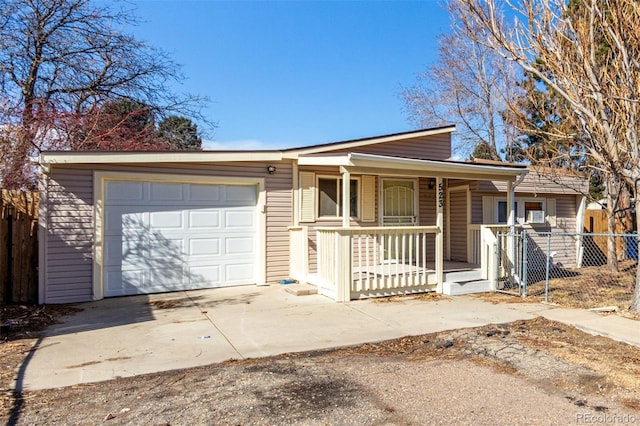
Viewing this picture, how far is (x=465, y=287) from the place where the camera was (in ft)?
26.2

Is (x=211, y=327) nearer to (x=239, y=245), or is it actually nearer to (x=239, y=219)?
(x=239, y=245)

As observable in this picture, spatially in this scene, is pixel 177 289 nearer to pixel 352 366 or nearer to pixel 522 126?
pixel 352 366

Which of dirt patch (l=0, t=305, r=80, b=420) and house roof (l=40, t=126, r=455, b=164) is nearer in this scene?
dirt patch (l=0, t=305, r=80, b=420)

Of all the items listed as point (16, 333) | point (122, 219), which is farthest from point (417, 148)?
point (16, 333)

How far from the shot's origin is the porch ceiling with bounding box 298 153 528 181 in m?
7.24

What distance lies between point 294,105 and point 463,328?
12.2 m

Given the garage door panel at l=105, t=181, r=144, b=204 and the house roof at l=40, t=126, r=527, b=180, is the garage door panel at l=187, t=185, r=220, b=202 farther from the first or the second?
the garage door panel at l=105, t=181, r=144, b=204

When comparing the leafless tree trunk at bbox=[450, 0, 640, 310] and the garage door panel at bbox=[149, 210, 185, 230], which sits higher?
the leafless tree trunk at bbox=[450, 0, 640, 310]

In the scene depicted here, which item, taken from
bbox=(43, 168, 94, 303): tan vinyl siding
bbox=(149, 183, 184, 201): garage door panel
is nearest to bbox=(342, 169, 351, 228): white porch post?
bbox=(149, 183, 184, 201): garage door panel

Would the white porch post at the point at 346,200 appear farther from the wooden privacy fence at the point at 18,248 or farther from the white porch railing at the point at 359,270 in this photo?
the wooden privacy fence at the point at 18,248

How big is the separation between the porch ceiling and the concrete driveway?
2.32 meters

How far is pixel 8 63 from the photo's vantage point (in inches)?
453

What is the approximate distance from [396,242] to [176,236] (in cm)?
407

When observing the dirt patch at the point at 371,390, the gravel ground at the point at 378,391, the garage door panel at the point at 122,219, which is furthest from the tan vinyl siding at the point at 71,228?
the gravel ground at the point at 378,391
